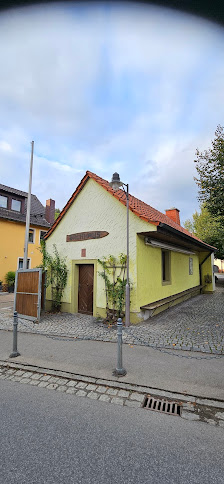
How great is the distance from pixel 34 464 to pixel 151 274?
7.09m

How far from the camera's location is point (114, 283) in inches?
321

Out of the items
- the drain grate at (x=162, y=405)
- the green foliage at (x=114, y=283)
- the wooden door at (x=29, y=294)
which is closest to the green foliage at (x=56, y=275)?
the wooden door at (x=29, y=294)

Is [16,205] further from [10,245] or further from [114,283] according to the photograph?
[114,283]

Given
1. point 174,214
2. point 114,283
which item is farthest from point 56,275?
point 174,214

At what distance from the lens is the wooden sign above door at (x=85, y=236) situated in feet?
29.3

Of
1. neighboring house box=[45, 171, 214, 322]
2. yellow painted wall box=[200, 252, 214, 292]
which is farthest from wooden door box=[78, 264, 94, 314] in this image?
yellow painted wall box=[200, 252, 214, 292]

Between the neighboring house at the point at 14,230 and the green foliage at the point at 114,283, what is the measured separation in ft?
38.1

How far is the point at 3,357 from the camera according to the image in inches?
203

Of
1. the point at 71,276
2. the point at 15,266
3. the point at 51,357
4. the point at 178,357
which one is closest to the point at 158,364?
the point at 178,357

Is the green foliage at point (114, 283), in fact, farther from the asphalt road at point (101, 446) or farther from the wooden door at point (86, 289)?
the asphalt road at point (101, 446)

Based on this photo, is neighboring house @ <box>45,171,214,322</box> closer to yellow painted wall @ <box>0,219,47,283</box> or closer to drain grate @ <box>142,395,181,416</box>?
drain grate @ <box>142,395,181,416</box>

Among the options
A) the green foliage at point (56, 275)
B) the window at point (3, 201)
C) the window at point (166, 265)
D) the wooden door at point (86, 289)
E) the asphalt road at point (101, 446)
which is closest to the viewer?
the asphalt road at point (101, 446)

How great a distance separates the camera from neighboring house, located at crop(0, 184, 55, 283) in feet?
63.6

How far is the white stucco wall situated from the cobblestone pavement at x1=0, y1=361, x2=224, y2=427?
158 inches
